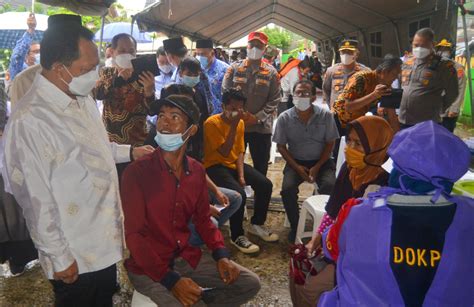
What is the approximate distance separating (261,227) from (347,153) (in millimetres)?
1730

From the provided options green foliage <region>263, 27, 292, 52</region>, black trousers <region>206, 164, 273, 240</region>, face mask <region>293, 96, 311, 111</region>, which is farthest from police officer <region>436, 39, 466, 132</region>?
green foliage <region>263, 27, 292, 52</region>

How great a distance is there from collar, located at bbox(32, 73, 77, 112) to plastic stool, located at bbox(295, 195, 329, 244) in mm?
→ 2271

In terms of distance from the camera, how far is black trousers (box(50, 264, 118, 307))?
168 cm

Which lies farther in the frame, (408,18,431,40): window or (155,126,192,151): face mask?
(408,18,431,40): window

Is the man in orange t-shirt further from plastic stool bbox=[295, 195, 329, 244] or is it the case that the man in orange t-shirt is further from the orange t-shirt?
plastic stool bbox=[295, 195, 329, 244]

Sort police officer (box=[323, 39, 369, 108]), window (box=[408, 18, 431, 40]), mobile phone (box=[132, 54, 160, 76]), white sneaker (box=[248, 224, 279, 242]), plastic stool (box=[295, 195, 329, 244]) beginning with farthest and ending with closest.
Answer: window (box=[408, 18, 431, 40])
police officer (box=[323, 39, 369, 108])
white sneaker (box=[248, 224, 279, 242])
plastic stool (box=[295, 195, 329, 244])
mobile phone (box=[132, 54, 160, 76])

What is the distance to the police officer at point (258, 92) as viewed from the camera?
13.9 ft

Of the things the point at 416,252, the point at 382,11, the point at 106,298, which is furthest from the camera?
the point at 382,11

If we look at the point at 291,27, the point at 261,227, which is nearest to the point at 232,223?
the point at 261,227

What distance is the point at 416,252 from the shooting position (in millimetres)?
1272

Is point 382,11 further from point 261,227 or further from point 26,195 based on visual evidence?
point 26,195

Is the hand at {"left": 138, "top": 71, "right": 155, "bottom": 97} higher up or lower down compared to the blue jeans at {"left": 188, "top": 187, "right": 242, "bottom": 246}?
higher up

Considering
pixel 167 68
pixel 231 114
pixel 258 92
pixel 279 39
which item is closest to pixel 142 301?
pixel 231 114

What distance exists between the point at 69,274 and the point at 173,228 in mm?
625
